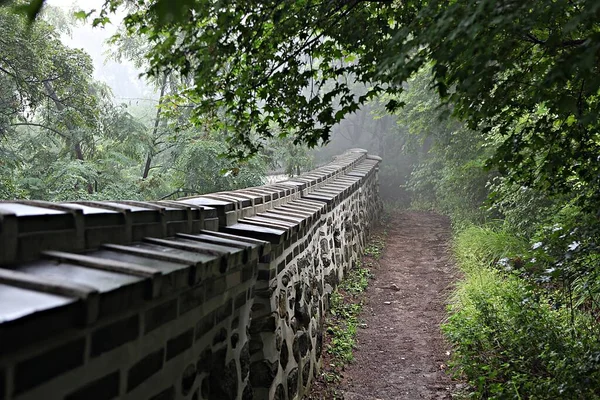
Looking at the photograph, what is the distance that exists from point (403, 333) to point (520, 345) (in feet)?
5.54

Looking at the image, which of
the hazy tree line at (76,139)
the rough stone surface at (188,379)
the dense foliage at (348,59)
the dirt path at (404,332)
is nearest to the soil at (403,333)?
the dirt path at (404,332)

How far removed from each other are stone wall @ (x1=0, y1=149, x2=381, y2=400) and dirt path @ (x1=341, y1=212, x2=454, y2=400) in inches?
46.1

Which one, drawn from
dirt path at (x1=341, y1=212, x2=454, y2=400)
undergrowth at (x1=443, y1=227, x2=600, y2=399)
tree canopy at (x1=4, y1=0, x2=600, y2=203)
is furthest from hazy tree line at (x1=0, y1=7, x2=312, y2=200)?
undergrowth at (x1=443, y1=227, x2=600, y2=399)

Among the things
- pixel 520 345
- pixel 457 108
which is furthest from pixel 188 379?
pixel 520 345

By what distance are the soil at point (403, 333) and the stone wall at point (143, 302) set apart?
3.65 feet

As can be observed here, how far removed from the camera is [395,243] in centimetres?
1038

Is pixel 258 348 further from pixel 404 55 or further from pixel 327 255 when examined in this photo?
pixel 327 255

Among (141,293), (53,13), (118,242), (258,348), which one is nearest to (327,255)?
(258,348)

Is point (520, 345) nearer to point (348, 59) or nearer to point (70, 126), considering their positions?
point (348, 59)

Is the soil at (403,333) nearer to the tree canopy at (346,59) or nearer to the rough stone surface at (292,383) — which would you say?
the rough stone surface at (292,383)

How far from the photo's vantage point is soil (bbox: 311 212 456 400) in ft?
14.1

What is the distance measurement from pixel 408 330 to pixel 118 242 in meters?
4.52

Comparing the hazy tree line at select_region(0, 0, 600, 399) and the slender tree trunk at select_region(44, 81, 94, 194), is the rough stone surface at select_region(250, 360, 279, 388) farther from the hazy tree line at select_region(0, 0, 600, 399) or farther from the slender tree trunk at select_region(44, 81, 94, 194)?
the slender tree trunk at select_region(44, 81, 94, 194)

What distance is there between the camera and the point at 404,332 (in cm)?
558
